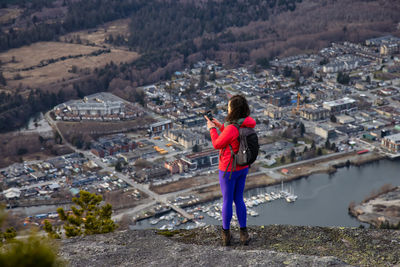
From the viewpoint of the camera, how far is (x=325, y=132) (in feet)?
78.3

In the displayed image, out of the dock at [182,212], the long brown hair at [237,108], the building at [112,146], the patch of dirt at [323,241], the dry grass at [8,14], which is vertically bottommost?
the dock at [182,212]

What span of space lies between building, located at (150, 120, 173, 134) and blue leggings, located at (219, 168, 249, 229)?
65.1 feet

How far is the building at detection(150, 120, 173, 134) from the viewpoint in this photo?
80.6 ft

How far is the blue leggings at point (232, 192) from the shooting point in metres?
4.64

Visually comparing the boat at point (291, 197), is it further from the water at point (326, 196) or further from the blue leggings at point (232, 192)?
the blue leggings at point (232, 192)

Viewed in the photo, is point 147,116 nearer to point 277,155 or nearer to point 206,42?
point 277,155

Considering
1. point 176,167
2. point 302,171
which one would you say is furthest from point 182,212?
point 302,171

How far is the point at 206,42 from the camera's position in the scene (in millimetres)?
38250

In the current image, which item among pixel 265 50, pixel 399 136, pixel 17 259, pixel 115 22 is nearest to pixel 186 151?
pixel 399 136

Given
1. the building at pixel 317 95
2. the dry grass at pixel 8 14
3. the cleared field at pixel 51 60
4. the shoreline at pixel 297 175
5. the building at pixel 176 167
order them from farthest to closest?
1. the dry grass at pixel 8 14
2. the cleared field at pixel 51 60
3. the building at pixel 317 95
4. the building at pixel 176 167
5. the shoreline at pixel 297 175

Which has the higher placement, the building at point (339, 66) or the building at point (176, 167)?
the building at point (339, 66)

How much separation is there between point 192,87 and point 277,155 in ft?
31.8

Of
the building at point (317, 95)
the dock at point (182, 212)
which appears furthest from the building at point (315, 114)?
the dock at point (182, 212)

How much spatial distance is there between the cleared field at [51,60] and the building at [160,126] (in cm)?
868
